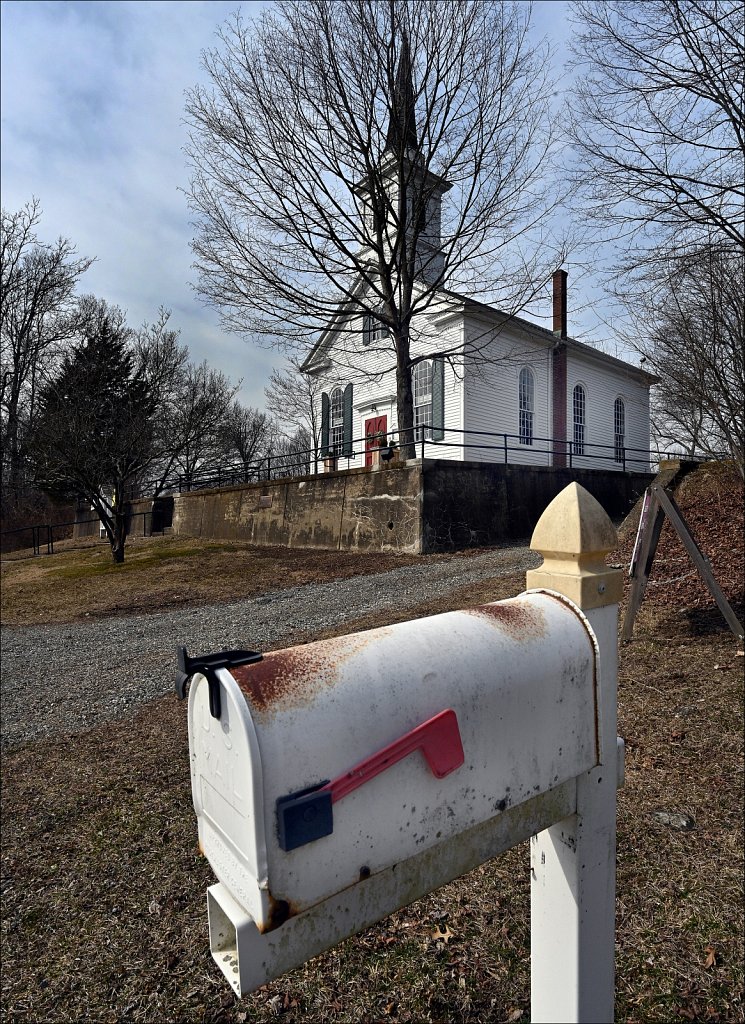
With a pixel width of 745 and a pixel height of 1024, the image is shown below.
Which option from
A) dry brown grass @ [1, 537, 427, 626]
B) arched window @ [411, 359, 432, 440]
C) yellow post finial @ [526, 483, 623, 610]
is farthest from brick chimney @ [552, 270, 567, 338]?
yellow post finial @ [526, 483, 623, 610]

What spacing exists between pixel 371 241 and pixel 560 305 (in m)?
9.76

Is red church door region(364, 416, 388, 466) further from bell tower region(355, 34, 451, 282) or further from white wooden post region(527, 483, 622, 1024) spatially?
white wooden post region(527, 483, 622, 1024)

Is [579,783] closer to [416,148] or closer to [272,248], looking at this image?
[272,248]

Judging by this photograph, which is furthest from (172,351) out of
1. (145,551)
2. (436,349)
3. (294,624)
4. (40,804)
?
(40,804)

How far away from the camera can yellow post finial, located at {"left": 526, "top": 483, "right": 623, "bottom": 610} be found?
1.17 metres

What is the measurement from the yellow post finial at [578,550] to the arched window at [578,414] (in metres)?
20.2

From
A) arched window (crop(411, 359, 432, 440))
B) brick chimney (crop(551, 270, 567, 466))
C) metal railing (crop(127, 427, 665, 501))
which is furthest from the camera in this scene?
brick chimney (crop(551, 270, 567, 466))

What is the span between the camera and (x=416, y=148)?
12398mm

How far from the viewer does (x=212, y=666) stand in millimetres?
815

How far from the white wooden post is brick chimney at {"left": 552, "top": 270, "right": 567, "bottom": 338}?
2014cm

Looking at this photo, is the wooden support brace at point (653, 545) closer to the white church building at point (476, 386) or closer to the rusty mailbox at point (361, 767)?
the rusty mailbox at point (361, 767)

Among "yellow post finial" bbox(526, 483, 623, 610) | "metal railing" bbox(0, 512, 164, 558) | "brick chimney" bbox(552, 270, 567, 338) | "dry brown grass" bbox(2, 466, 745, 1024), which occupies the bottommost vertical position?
"dry brown grass" bbox(2, 466, 745, 1024)

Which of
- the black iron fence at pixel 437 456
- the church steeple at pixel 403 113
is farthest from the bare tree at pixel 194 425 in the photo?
the church steeple at pixel 403 113

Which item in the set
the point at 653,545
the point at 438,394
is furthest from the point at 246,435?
the point at 653,545
